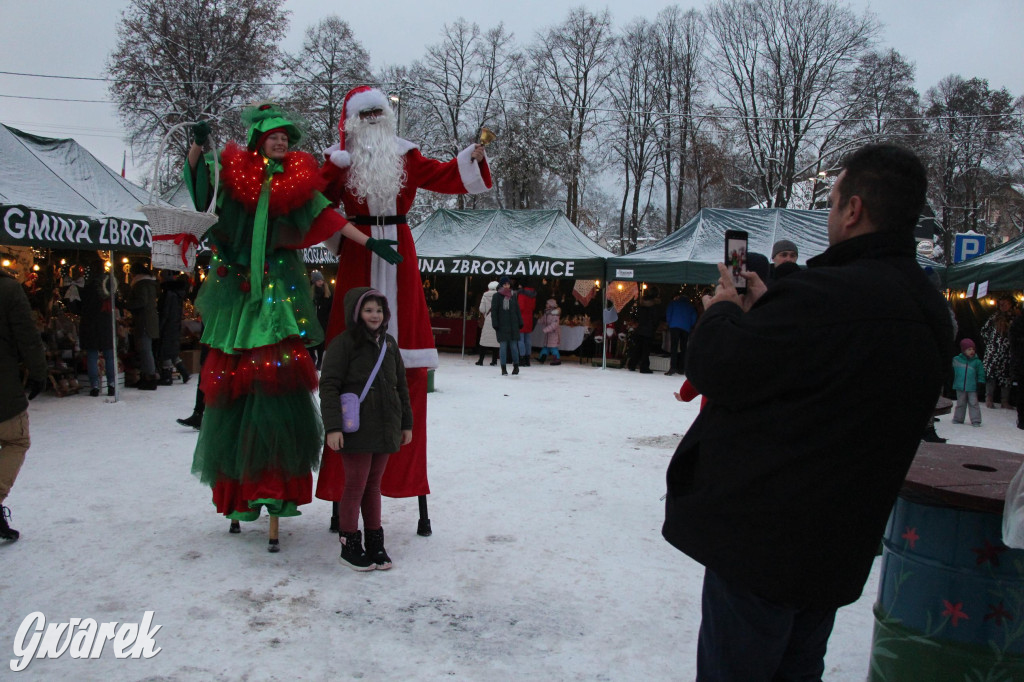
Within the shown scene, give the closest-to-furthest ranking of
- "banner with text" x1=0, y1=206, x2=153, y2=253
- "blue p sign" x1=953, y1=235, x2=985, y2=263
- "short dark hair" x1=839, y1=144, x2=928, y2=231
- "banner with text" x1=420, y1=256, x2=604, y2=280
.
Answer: "short dark hair" x1=839, y1=144, x2=928, y2=231
"banner with text" x1=0, y1=206, x2=153, y2=253
"blue p sign" x1=953, y1=235, x2=985, y2=263
"banner with text" x1=420, y1=256, x2=604, y2=280

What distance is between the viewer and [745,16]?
28734 millimetres

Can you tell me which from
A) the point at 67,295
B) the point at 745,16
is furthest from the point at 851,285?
the point at 745,16

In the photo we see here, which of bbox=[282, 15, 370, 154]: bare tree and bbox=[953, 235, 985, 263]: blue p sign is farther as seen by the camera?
bbox=[282, 15, 370, 154]: bare tree

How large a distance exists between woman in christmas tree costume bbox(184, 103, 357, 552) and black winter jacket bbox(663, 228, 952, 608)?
9.16 feet

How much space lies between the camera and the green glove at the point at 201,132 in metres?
3.79

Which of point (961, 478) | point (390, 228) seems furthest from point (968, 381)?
point (390, 228)

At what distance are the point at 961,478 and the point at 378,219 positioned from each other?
10.3 feet

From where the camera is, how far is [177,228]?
411 centimetres

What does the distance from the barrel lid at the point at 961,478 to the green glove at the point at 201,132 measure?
3595mm

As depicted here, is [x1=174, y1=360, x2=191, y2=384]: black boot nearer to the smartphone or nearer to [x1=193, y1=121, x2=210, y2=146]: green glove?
[x1=193, y1=121, x2=210, y2=146]: green glove

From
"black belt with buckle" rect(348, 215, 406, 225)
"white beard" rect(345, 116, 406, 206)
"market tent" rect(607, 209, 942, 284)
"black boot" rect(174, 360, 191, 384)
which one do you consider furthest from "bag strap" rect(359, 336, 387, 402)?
"market tent" rect(607, 209, 942, 284)

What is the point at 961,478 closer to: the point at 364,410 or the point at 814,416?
the point at 814,416

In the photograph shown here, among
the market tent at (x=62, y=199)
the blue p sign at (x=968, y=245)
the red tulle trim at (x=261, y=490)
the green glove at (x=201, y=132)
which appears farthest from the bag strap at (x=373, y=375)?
the blue p sign at (x=968, y=245)

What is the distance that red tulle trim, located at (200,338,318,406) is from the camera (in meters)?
3.95
